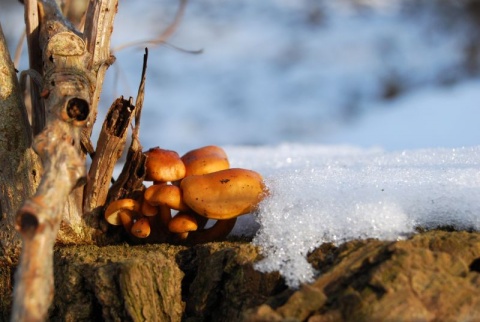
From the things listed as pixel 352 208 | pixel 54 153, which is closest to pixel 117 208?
pixel 54 153

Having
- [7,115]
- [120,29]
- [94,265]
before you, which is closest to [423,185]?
[94,265]

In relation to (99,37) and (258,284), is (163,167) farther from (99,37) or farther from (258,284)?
(258,284)

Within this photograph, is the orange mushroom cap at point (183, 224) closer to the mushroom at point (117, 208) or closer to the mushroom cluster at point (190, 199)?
the mushroom cluster at point (190, 199)

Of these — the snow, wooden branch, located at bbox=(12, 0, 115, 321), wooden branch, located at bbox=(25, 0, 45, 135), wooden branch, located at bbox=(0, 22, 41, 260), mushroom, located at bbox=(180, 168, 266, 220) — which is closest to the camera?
wooden branch, located at bbox=(12, 0, 115, 321)

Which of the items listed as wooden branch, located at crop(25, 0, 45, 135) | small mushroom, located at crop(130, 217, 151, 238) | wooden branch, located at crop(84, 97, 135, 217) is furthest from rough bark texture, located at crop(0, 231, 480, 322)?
wooden branch, located at crop(25, 0, 45, 135)

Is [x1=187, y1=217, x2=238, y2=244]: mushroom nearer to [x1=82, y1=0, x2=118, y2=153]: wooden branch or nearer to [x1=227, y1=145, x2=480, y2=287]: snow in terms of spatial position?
[x1=227, y1=145, x2=480, y2=287]: snow
